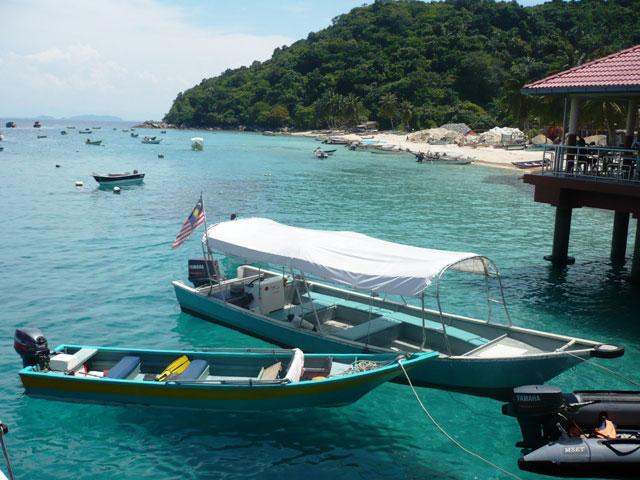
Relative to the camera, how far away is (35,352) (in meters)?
13.5

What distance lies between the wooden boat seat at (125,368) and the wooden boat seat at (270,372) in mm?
2997

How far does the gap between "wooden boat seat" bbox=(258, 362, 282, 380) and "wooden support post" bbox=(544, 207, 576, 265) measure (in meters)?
14.0

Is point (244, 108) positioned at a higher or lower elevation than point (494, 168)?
higher

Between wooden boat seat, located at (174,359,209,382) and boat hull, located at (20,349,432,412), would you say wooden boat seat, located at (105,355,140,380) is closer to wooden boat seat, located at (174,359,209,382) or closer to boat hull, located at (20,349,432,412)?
boat hull, located at (20,349,432,412)

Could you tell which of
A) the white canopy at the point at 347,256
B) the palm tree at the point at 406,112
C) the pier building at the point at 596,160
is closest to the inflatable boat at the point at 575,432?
the white canopy at the point at 347,256

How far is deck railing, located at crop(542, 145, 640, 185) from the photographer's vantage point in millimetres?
19250

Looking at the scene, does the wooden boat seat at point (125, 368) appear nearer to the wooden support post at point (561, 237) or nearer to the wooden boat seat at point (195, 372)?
the wooden boat seat at point (195, 372)

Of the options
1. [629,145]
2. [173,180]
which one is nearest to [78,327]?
[629,145]

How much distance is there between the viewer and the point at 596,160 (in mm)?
20547

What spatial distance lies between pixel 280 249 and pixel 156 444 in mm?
5731

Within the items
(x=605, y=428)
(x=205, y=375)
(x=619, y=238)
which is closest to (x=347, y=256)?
(x=205, y=375)

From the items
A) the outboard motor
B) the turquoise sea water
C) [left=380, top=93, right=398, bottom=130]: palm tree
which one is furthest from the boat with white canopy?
[left=380, top=93, right=398, bottom=130]: palm tree

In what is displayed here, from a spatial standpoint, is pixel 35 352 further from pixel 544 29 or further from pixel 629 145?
pixel 544 29

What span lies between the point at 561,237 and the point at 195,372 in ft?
54.1
